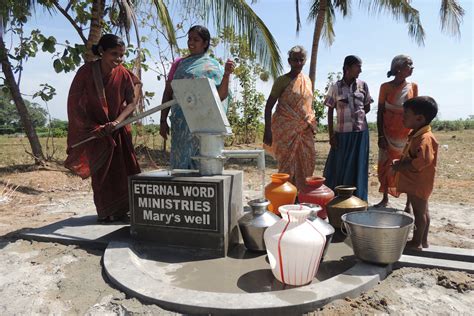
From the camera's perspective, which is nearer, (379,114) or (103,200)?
(103,200)

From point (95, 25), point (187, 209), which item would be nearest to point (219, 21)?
point (95, 25)

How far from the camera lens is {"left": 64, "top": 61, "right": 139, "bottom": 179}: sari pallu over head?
327cm

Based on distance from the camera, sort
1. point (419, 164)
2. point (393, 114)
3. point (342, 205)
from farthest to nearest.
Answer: point (393, 114) < point (342, 205) < point (419, 164)

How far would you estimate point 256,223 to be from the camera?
2639 mm

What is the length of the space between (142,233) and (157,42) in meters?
5.09

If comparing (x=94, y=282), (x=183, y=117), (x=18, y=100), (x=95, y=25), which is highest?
(x=95, y=25)

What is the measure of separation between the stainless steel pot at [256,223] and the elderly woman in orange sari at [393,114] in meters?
1.53

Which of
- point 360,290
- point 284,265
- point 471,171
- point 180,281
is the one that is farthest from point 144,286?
point 471,171

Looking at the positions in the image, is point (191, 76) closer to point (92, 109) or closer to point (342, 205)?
point (92, 109)

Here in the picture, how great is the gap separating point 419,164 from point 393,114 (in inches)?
50.5

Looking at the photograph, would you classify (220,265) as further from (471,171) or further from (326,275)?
(471,171)

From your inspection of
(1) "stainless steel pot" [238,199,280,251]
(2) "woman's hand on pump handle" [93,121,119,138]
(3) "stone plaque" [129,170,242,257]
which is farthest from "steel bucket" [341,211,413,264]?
(2) "woman's hand on pump handle" [93,121,119,138]

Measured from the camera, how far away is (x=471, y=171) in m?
7.80

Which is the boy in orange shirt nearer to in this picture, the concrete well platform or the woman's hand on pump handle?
the concrete well platform
